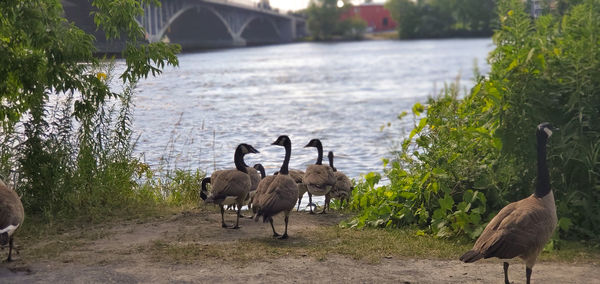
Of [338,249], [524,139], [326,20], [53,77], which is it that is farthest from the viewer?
[326,20]

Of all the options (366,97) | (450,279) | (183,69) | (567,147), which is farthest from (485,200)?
(183,69)

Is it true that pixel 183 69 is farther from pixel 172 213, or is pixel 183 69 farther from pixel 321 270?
pixel 321 270

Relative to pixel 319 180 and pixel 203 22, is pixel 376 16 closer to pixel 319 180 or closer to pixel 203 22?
pixel 203 22

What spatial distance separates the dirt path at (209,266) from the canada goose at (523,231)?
2.19ft

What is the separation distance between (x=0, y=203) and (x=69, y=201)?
322 centimetres

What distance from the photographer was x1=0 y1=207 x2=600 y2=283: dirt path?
25.8 feet

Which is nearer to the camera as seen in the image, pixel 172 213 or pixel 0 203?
pixel 0 203

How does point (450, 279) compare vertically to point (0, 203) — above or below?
below

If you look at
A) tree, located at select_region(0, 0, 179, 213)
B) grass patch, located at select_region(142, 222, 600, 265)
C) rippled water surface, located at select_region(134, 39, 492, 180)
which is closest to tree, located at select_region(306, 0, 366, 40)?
rippled water surface, located at select_region(134, 39, 492, 180)

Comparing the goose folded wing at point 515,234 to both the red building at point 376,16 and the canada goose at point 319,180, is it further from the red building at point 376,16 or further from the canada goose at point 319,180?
the red building at point 376,16

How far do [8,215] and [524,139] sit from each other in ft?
21.4

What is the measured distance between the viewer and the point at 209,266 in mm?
8359

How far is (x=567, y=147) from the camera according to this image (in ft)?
30.6

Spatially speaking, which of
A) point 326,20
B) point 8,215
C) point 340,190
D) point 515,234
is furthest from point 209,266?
point 326,20
